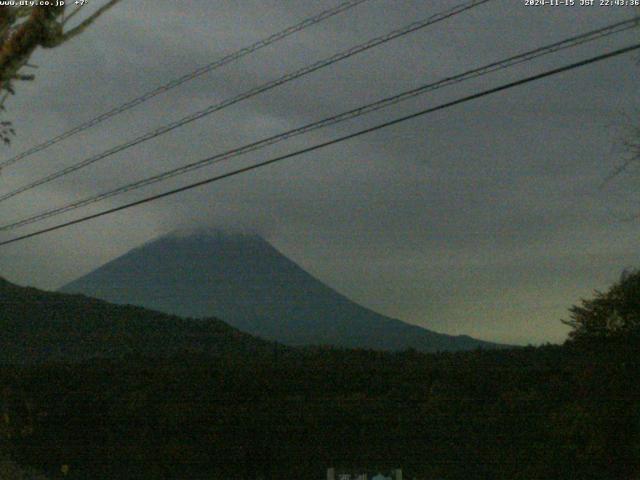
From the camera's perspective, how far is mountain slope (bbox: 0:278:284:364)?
2417 centimetres

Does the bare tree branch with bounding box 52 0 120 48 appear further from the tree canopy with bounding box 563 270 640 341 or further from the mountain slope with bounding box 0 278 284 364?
the mountain slope with bounding box 0 278 284 364

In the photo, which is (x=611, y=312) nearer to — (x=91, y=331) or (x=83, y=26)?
(x=83, y=26)

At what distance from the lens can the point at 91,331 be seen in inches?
1010

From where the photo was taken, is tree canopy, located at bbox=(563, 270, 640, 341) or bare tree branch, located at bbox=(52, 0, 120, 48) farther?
tree canopy, located at bbox=(563, 270, 640, 341)

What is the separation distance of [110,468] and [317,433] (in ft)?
14.6

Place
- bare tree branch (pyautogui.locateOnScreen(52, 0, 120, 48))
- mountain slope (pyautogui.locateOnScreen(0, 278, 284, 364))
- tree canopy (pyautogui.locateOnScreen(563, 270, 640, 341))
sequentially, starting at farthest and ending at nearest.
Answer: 1. mountain slope (pyautogui.locateOnScreen(0, 278, 284, 364))
2. tree canopy (pyautogui.locateOnScreen(563, 270, 640, 341))
3. bare tree branch (pyautogui.locateOnScreen(52, 0, 120, 48))

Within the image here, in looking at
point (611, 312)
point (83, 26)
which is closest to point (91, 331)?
point (611, 312)

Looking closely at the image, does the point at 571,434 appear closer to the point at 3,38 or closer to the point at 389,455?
the point at 389,455

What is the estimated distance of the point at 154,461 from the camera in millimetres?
15906

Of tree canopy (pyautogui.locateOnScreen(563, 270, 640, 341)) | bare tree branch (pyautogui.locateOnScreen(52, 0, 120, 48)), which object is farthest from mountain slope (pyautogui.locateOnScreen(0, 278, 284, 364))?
bare tree branch (pyautogui.locateOnScreen(52, 0, 120, 48))

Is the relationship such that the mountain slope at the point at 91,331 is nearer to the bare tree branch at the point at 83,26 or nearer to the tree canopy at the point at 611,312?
the tree canopy at the point at 611,312

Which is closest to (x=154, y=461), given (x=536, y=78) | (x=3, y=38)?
(x=3, y=38)

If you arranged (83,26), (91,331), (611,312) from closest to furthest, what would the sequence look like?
(83,26) < (611,312) < (91,331)

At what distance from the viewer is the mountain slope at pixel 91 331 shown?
2417 cm
